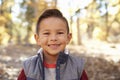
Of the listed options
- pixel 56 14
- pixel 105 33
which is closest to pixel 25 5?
pixel 105 33

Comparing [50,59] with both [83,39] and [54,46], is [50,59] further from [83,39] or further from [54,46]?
[83,39]

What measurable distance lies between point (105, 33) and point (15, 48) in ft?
22.4

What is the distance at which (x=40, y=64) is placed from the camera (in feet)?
7.49

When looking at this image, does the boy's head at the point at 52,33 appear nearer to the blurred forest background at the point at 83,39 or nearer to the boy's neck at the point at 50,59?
the boy's neck at the point at 50,59

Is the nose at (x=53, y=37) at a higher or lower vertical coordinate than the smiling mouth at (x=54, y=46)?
higher

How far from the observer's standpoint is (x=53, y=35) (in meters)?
2.23

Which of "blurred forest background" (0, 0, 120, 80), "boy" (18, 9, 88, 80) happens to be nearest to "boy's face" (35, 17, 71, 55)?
"boy" (18, 9, 88, 80)

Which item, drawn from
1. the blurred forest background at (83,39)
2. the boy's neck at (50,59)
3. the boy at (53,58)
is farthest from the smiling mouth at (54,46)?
the blurred forest background at (83,39)

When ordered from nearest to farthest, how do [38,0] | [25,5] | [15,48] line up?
[15,48] < [38,0] < [25,5]

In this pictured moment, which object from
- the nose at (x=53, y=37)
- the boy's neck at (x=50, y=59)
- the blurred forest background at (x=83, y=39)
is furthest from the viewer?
the blurred forest background at (x=83, y=39)

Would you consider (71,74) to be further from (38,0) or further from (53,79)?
(38,0)

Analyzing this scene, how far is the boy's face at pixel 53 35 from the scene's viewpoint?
223 centimetres

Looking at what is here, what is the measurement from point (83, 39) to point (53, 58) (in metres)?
13.9

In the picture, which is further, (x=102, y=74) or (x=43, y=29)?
(x=102, y=74)
